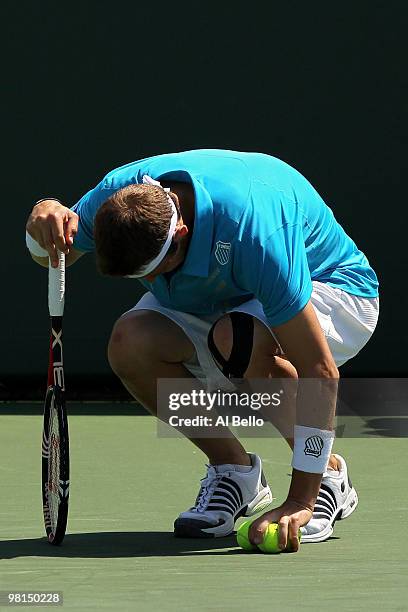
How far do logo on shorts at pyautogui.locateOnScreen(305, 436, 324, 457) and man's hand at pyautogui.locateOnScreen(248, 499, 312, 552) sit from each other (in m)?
0.14

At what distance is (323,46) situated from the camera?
7.24 m

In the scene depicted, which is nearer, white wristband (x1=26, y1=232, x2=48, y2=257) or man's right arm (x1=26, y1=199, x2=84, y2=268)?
man's right arm (x1=26, y1=199, x2=84, y2=268)

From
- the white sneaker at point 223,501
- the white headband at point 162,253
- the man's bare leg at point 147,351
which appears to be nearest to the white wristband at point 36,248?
the man's bare leg at point 147,351

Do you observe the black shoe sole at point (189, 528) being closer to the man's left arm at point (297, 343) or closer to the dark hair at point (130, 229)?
the man's left arm at point (297, 343)

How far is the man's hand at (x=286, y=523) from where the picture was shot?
11.3 ft

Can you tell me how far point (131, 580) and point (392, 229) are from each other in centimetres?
451

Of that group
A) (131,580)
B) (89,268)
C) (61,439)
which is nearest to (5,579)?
(131,580)

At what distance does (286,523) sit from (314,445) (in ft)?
0.66

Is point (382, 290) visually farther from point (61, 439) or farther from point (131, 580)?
point (131, 580)

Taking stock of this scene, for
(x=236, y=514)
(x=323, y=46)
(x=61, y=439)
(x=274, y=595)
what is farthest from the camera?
(x=323, y=46)

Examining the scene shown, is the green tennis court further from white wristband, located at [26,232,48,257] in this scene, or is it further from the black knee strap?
white wristband, located at [26,232,48,257]

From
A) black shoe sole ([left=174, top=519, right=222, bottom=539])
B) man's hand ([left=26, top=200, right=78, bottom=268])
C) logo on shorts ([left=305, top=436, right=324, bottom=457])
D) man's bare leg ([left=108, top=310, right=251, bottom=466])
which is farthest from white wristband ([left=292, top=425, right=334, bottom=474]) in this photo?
man's hand ([left=26, top=200, right=78, bottom=268])

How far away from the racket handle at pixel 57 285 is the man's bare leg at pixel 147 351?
0.71ft

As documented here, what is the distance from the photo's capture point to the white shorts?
385 centimetres
